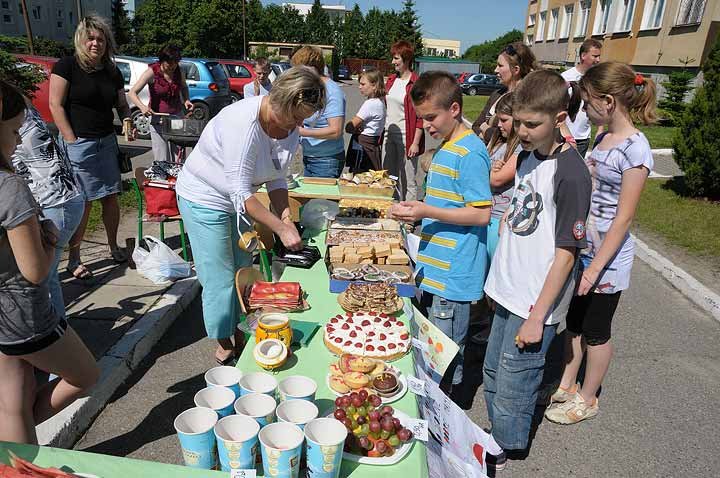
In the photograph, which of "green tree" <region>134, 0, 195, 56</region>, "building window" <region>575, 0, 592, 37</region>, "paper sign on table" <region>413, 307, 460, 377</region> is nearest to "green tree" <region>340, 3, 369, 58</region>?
"green tree" <region>134, 0, 195, 56</region>

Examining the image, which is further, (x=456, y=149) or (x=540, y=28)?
(x=540, y=28)

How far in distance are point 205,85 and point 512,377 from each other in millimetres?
12471

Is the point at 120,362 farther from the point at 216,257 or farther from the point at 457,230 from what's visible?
the point at 457,230

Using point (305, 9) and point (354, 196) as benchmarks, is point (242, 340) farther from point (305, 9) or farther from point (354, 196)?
point (305, 9)

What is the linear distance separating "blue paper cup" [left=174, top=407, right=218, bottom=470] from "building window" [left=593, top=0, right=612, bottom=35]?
28314 mm

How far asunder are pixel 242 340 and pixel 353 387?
1.81 metres

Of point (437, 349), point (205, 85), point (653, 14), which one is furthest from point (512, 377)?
point (653, 14)

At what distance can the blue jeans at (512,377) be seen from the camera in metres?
2.33

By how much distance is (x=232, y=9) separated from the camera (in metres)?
43.4

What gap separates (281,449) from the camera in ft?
4.54

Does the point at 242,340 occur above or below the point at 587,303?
below

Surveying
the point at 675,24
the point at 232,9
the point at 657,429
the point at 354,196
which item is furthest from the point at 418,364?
the point at 232,9

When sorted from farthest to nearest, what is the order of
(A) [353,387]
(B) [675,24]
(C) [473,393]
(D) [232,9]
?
(D) [232,9] → (B) [675,24] → (C) [473,393] → (A) [353,387]

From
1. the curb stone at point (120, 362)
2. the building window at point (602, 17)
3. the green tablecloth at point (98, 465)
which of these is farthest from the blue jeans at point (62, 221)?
the building window at point (602, 17)
